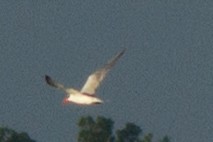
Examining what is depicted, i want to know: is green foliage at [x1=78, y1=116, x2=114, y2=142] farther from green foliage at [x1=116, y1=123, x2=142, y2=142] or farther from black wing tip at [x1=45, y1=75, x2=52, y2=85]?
black wing tip at [x1=45, y1=75, x2=52, y2=85]

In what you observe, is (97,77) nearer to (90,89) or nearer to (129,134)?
(90,89)

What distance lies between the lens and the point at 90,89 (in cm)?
2934

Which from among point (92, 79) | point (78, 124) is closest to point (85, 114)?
point (78, 124)

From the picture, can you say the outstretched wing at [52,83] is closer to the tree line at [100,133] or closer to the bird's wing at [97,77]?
the bird's wing at [97,77]

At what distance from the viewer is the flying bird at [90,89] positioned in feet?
94.6

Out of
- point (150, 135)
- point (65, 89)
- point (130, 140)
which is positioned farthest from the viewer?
point (130, 140)

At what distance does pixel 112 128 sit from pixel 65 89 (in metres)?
21.8

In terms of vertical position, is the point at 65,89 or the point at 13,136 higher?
the point at 13,136

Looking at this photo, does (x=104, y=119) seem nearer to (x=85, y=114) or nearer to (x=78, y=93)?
(x=85, y=114)

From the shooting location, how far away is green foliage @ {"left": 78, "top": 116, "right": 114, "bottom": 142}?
4956 cm

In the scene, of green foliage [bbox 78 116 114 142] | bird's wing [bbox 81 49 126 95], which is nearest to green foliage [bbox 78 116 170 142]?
green foliage [bbox 78 116 114 142]

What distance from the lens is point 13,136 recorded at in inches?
2048

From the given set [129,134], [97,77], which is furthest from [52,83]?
[129,134]

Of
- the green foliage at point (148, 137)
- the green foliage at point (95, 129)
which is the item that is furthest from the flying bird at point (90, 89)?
the green foliage at point (95, 129)
